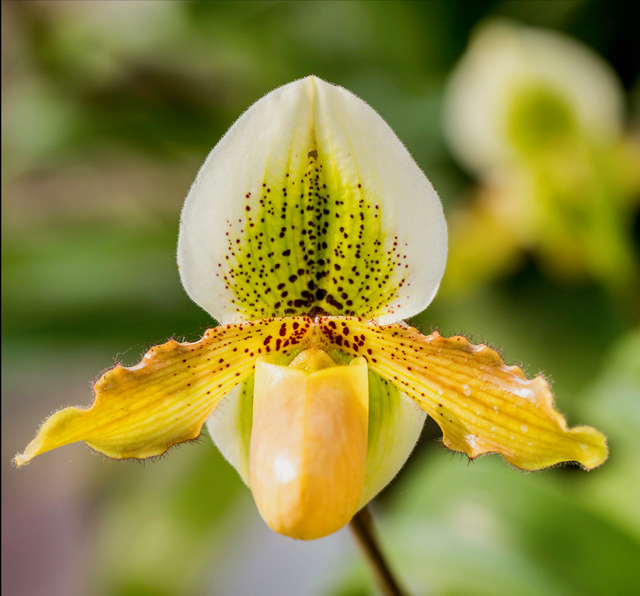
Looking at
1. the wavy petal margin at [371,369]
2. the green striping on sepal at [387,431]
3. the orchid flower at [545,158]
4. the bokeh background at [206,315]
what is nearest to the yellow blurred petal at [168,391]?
the wavy petal margin at [371,369]

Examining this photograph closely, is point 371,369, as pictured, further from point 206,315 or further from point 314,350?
point 206,315

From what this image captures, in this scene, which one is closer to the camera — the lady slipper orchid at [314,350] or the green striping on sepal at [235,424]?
the lady slipper orchid at [314,350]

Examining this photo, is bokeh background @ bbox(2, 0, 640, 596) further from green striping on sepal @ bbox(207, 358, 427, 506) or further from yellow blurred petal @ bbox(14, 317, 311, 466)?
yellow blurred petal @ bbox(14, 317, 311, 466)

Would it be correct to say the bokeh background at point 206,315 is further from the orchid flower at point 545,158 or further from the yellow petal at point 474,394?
the yellow petal at point 474,394

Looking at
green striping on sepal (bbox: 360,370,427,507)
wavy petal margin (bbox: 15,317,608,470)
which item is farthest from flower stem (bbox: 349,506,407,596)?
wavy petal margin (bbox: 15,317,608,470)

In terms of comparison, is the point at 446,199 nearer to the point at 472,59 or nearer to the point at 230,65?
the point at 472,59

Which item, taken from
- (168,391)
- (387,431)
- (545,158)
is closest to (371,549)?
(387,431)
